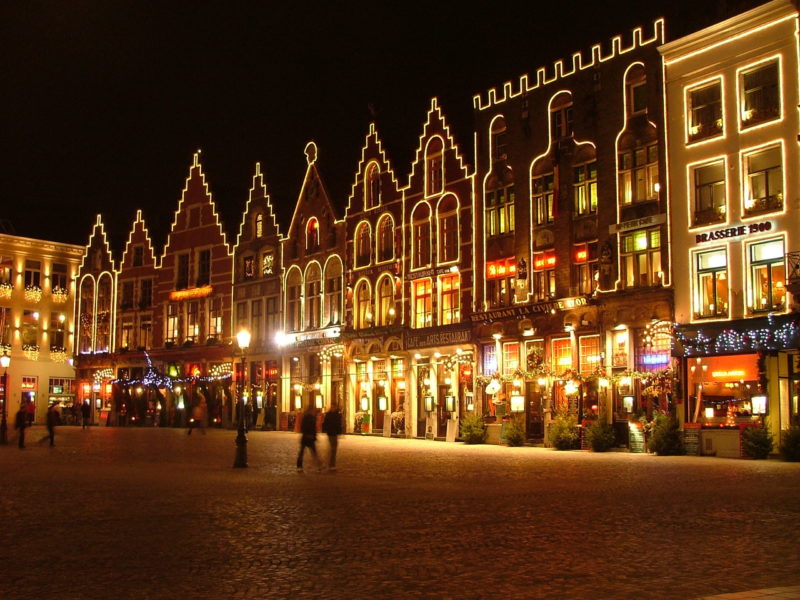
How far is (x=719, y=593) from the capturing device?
27.6 feet

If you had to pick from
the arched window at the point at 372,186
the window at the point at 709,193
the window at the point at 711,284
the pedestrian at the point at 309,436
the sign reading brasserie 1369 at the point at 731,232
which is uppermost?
the arched window at the point at 372,186

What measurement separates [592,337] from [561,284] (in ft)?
8.44

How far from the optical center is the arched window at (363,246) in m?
48.4

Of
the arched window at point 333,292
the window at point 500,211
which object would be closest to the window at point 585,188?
the window at point 500,211

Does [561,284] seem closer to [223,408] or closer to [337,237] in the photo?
[337,237]

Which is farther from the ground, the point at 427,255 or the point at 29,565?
the point at 427,255

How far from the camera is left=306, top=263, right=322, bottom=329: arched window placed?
51.8 metres

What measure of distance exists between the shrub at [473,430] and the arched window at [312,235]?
1731cm

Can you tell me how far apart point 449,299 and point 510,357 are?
476 cm

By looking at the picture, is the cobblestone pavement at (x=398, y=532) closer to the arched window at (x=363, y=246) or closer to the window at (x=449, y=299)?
the window at (x=449, y=299)

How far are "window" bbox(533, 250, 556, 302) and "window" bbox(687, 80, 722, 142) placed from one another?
7593mm

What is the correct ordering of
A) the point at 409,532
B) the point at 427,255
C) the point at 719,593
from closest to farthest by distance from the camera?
the point at 719,593
the point at 409,532
the point at 427,255

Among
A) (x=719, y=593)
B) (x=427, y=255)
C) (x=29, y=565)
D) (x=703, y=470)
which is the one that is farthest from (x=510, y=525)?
(x=427, y=255)

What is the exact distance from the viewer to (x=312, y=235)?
172ft
